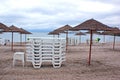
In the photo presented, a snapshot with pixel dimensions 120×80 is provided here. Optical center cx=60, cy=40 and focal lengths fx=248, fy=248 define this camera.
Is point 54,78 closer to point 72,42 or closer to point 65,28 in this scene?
point 65,28

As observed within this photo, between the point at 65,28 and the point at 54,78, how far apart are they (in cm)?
1036

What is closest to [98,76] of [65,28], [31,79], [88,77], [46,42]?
[88,77]

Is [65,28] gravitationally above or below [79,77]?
above

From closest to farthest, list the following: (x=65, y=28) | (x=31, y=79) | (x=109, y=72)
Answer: (x=31, y=79), (x=109, y=72), (x=65, y=28)

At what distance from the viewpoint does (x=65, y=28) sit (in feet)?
58.9

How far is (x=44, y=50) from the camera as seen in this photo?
10.3 m

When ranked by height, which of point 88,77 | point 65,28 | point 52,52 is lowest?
point 88,77

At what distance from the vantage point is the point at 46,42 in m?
10.2

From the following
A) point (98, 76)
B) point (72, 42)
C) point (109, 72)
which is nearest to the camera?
point (98, 76)

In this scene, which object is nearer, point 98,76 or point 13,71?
A: point 98,76

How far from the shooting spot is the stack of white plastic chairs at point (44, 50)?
1012 centimetres

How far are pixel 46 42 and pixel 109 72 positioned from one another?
286 centimetres

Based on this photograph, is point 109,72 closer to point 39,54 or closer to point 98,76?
point 98,76

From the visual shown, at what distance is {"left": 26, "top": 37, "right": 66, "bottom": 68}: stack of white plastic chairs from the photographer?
10.1 metres
